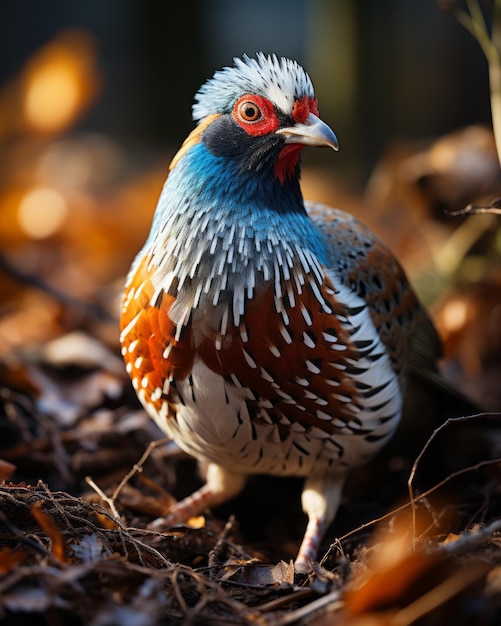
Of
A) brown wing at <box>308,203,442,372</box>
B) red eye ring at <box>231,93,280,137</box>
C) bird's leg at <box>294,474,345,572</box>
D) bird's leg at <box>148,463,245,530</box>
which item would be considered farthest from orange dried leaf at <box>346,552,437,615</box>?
red eye ring at <box>231,93,280,137</box>

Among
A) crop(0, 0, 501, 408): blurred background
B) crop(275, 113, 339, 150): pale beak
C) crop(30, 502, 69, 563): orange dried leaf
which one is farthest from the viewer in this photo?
crop(0, 0, 501, 408): blurred background

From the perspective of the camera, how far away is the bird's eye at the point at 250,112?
3344 mm

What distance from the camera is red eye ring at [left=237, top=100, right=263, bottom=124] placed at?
334 centimetres

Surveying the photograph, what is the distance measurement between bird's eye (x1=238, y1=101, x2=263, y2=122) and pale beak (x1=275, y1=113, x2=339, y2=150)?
108mm

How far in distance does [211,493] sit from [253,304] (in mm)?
1305

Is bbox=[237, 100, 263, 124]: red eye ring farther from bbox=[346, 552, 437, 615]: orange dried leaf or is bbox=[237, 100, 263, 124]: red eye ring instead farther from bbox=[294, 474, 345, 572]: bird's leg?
bbox=[346, 552, 437, 615]: orange dried leaf

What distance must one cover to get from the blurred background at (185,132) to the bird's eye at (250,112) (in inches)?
53.1

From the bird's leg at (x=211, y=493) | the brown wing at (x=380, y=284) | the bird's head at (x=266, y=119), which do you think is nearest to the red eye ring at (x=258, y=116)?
the bird's head at (x=266, y=119)

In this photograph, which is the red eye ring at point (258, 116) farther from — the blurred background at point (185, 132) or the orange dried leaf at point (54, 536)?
the orange dried leaf at point (54, 536)

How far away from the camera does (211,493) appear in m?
4.12

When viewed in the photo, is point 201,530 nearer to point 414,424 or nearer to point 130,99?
point 414,424

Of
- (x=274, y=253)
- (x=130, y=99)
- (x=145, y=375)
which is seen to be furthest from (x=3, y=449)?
(x=130, y=99)

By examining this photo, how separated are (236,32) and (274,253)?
10885mm

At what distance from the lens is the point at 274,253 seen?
11.0 ft
